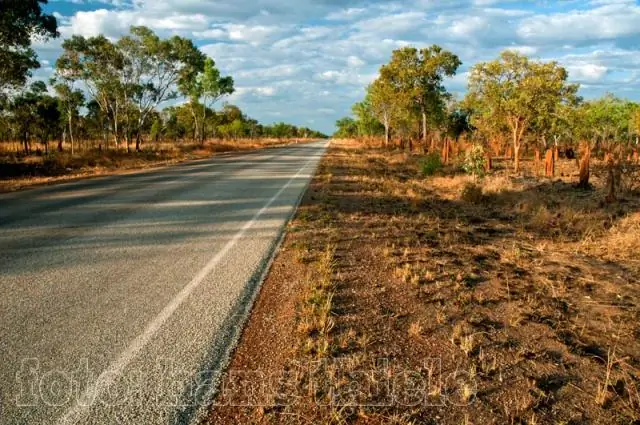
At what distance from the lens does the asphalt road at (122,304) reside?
300 cm

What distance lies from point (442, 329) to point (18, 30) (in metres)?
19.1

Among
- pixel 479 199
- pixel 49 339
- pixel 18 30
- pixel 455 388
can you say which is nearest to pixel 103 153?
pixel 18 30

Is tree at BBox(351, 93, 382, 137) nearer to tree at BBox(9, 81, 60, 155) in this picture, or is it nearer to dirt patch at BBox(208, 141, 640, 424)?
tree at BBox(9, 81, 60, 155)

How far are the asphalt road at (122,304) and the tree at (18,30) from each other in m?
10.2

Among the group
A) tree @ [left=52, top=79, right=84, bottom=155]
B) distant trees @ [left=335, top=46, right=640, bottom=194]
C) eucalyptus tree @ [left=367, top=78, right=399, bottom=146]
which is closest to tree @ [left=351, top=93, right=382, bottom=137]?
distant trees @ [left=335, top=46, right=640, bottom=194]

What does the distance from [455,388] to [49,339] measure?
129 inches

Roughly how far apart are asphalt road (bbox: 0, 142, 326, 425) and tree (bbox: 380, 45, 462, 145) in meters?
32.9

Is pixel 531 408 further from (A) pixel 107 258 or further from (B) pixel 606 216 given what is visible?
(B) pixel 606 216

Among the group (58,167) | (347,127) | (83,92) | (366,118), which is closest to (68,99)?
(83,92)

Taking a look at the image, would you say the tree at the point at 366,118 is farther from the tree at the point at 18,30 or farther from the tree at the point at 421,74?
the tree at the point at 18,30

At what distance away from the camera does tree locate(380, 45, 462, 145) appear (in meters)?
38.8

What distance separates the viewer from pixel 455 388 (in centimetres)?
333

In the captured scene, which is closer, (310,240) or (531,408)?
(531,408)

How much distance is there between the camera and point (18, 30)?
653 inches
